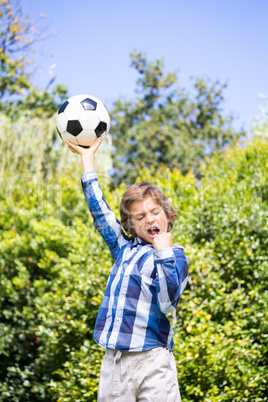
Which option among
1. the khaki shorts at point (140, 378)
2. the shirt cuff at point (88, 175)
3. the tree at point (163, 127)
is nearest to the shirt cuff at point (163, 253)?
the khaki shorts at point (140, 378)

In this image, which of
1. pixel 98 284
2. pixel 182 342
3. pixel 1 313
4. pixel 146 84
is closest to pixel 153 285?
pixel 182 342

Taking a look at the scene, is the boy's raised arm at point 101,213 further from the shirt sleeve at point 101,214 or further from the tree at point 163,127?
the tree at point 163,127

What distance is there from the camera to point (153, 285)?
2016 mm

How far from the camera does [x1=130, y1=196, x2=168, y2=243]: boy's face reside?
217 centimetres

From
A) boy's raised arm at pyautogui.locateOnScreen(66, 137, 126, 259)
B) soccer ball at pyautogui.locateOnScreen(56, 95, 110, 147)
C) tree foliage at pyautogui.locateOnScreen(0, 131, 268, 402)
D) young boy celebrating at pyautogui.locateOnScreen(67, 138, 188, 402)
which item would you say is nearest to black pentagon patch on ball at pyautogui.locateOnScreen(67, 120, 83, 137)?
soccer ball at pyautogui.locateOnScreen(56, 95, 110, 147)

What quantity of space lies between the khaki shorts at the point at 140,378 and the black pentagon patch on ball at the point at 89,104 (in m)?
1.53

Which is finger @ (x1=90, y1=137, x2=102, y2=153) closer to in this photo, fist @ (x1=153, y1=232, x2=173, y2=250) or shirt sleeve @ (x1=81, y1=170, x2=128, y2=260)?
shirt sleeve @ (x1=81, y1=170, x2=128, y2=260)

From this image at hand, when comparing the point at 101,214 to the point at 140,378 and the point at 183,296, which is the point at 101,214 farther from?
the point at 183,296

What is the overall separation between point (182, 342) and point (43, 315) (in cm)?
147

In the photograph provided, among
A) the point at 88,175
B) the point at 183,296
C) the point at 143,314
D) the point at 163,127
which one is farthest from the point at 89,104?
the point at 163,127

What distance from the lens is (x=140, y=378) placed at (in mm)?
1930

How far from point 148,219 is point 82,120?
0.86 meters

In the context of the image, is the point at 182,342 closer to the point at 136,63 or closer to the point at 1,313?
the point at 1,313

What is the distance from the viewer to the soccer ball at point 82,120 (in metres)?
2.59
